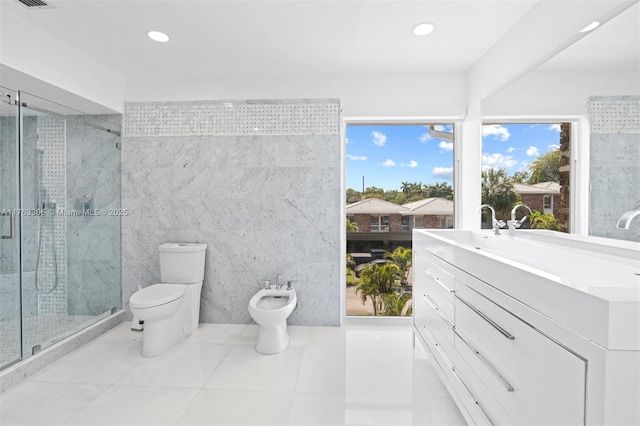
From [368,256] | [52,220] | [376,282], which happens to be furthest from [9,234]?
[376,282]

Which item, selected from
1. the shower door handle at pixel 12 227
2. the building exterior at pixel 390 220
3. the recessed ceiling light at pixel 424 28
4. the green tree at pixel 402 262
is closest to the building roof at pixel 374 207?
the building exterior at pixel 390 220

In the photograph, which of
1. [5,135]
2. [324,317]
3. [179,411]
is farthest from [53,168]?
[324,317]

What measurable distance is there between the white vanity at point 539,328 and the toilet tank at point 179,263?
1979 millimetres

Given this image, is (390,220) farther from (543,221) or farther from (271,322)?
(271,322)

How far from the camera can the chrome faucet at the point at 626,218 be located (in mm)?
1198

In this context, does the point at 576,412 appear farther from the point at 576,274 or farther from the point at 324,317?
the point at 324,317

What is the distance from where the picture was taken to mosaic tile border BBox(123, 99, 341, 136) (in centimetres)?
285

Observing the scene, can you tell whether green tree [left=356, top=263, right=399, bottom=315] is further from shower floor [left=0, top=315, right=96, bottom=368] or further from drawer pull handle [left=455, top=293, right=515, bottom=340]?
shower floor [left=0, top=315, right=96, bottom=368]

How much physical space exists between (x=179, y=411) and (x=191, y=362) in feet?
1.77

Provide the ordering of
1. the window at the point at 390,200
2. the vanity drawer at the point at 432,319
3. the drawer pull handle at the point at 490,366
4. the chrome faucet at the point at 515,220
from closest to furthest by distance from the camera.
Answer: the drawer pull handle at the point at 490,366 < the vanity drawer at the point at 432,319 < the chrome faucet at the point at 515,220 < the window at the point at 390,200

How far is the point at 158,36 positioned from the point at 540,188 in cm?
278

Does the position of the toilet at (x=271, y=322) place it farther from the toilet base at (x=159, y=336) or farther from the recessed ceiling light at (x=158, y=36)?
the recessed ceiling light at (x=158, y=36)

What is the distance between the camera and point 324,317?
2.86m

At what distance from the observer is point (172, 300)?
238 centimetres
